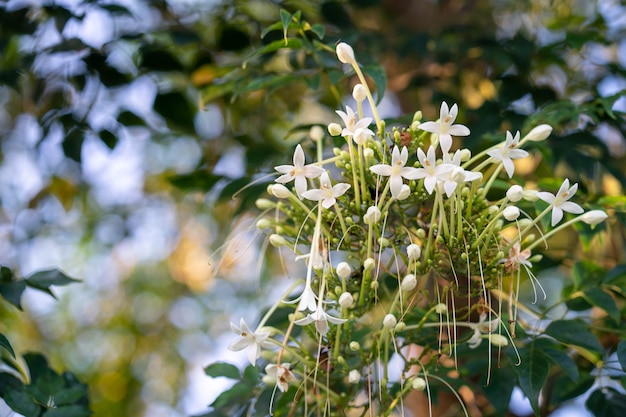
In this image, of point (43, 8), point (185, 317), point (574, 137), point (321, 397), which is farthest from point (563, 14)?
point (185, 317)

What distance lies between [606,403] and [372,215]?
711 mm

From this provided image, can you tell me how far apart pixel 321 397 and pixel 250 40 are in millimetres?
1212

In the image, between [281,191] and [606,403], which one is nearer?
[281,191]

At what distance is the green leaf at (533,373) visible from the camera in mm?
1169

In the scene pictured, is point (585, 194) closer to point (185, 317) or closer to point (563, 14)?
point (563, 14)

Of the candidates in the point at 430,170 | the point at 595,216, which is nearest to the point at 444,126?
the point at 430,170

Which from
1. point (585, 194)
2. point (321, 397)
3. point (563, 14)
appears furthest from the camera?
point (563, 14)

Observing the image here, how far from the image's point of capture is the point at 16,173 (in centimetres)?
302

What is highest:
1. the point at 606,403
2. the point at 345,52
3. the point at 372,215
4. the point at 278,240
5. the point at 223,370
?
the point at 345,52

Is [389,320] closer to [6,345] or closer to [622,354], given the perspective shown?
[622,354]

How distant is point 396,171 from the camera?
3.46ft

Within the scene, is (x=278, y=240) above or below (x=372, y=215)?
below

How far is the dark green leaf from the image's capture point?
1310 millimetres

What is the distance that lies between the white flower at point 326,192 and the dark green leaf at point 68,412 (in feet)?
2.13
